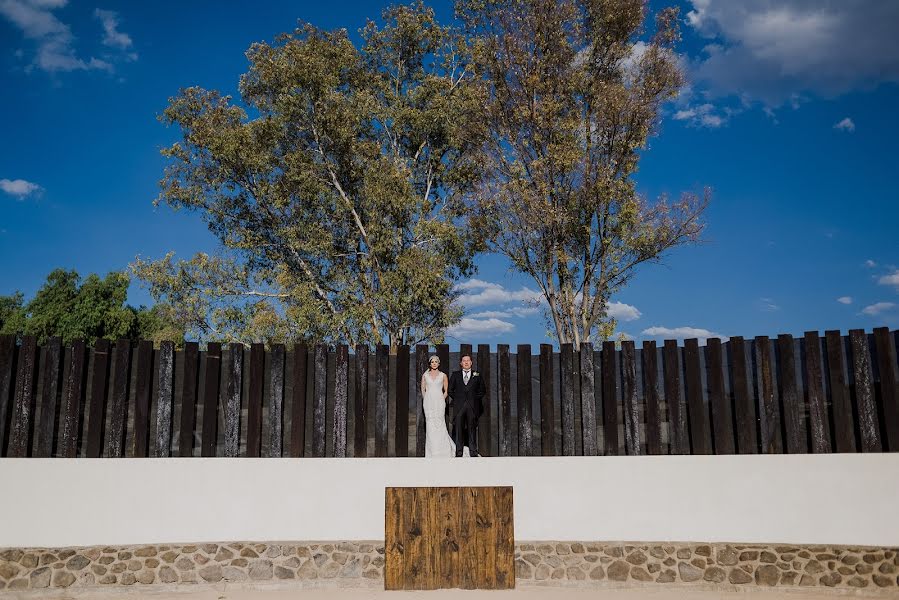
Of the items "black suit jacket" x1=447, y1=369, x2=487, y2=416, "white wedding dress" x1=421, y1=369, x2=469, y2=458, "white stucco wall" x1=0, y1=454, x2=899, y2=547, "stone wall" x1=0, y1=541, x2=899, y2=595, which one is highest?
"black suit jacket" x1=447, y1=369, x2=487, y2=416

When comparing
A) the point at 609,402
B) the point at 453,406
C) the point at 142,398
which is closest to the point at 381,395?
the point at 453,406

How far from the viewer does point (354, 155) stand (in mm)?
20875

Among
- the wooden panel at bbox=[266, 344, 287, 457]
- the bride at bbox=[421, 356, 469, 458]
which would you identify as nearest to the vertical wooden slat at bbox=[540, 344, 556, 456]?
the bride at bbox=[421, 356, 469, 458]

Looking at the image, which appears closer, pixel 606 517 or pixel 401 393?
pixel 606 517

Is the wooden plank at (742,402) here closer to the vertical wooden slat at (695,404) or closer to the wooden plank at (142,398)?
the vertical wooden slat at (695,404)

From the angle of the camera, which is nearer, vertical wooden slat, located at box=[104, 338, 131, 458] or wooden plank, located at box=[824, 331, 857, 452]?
wooden plank, located at box=[824, 331, 857, 452]

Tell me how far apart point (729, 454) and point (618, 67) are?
39.0 feet

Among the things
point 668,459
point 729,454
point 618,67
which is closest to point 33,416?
point 668,459

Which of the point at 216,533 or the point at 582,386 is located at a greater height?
the point at 582,386

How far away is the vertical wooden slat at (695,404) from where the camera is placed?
8.98 meters

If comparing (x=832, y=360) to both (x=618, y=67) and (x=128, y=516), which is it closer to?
(x=128, y=516)

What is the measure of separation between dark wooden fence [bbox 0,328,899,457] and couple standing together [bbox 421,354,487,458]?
136 millimetres

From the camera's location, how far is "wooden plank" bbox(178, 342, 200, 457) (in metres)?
9.25

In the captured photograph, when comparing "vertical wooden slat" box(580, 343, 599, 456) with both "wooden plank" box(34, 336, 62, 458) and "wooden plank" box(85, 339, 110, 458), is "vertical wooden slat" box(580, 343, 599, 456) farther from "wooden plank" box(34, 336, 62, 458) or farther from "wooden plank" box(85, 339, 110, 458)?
"wooden plank" box(34, 336, 62, 458)
